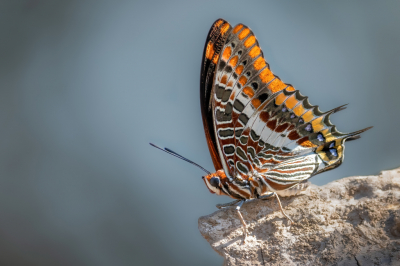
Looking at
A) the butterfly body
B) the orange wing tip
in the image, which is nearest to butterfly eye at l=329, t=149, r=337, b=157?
the butterfly body

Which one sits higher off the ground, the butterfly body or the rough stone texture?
the butterfly body

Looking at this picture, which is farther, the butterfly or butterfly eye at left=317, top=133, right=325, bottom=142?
butterfly eye at left=317, top=133, right=325, bottom=142

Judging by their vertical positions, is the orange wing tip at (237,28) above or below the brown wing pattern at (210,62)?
above

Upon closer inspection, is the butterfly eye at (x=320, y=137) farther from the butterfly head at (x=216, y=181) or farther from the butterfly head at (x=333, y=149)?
the butterfly head at (x=216, y=181)

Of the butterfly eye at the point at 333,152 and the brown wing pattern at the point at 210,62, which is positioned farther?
the butterfly eye at the point at 333,152

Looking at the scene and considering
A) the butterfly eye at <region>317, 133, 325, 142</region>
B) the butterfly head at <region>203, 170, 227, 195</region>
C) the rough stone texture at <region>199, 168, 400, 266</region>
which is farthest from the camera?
the butterfly eye at <region>317, 133, 325, 142</region>

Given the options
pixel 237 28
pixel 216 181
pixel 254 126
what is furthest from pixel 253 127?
pixel 237 28

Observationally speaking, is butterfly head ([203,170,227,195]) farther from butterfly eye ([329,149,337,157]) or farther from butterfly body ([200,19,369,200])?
butterfly eye ([329,149,337,157])

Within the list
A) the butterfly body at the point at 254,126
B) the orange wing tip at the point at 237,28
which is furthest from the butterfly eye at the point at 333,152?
the orange wing tip at the point at 237,28
